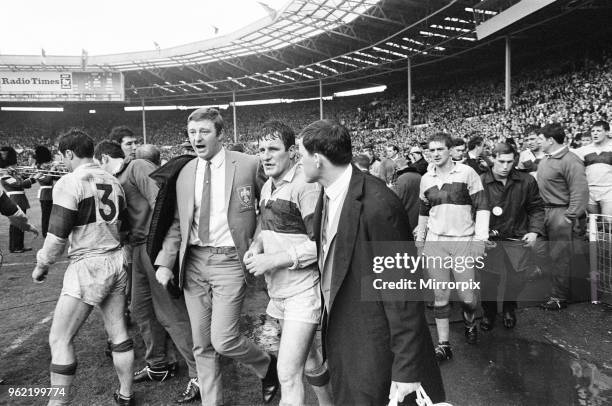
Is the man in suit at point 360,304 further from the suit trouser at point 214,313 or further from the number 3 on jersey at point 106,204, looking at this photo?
the number 3 on jersey at point 106,204

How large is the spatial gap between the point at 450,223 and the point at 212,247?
2102 mm

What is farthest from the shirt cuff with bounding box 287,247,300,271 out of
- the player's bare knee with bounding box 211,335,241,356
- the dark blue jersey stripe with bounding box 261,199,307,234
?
the player's bare knee with bounding box 211,335,241,356

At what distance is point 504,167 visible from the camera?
14.6ft

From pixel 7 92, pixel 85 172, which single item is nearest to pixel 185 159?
pixel 85 172

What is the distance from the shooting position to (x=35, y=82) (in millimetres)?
32219

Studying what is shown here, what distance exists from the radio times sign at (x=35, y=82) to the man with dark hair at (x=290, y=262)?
34796 mm

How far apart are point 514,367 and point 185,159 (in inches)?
123

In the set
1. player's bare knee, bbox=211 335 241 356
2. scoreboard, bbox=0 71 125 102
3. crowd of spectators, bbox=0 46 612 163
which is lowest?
player's bare knee, bbox=211 335 241 356

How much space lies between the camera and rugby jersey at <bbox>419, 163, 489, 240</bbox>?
3.81m

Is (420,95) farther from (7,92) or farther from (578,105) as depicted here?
(7,92)

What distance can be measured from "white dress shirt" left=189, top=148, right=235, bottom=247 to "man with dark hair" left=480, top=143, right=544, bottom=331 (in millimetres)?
2863

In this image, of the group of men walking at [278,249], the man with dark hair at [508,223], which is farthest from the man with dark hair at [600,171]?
the man with dark hair at [508,223]

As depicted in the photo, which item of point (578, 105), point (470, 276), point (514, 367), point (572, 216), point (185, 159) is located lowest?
point (514, 367)

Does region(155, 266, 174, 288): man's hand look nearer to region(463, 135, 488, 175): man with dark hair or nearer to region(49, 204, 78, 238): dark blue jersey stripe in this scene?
region(49, 204, 78, 238): dark blue jersey stripe
